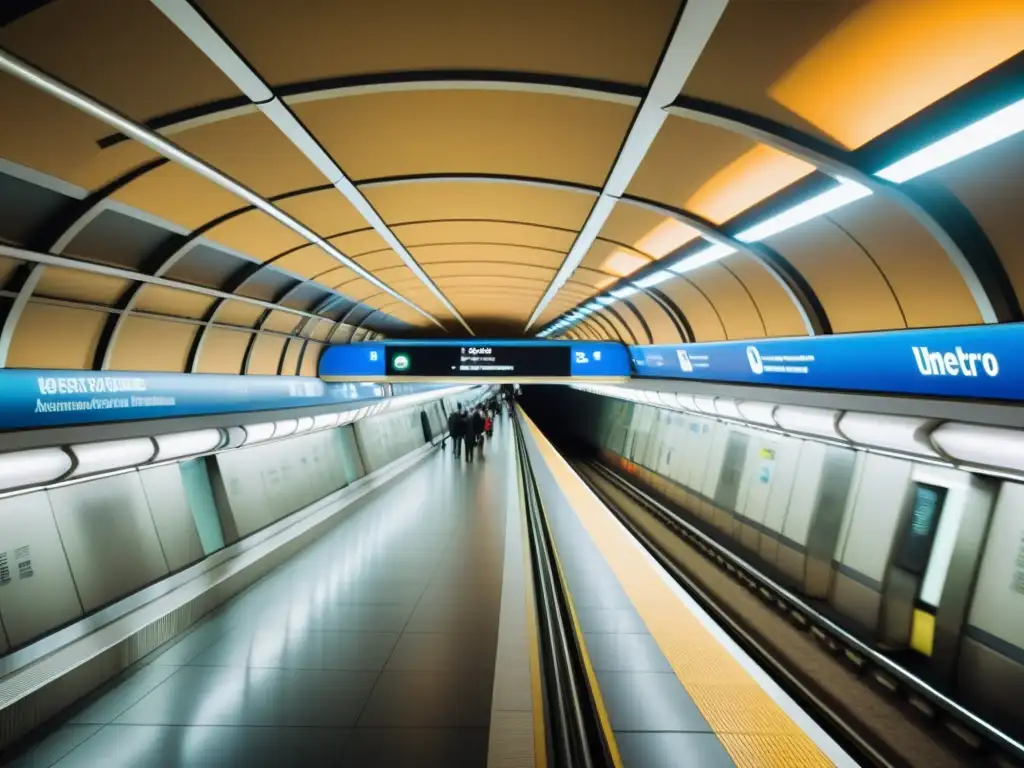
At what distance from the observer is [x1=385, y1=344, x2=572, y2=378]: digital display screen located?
939 cm

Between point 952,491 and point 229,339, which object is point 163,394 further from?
point 952,491

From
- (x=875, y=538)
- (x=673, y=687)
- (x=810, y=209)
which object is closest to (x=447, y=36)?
(x=810, y=209)

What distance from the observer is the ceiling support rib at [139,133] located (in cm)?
183

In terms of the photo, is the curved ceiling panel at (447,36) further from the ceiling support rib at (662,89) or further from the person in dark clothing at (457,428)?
the person in dark clothing at (457,428)

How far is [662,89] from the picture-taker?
7.10 feet

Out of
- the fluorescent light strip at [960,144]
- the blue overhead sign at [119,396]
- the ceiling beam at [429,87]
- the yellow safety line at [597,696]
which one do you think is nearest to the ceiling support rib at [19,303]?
the blue overhead sign at [119,396]

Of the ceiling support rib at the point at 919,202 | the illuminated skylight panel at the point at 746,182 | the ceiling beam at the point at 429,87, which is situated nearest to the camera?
the ceiling beam at the point at 429,87

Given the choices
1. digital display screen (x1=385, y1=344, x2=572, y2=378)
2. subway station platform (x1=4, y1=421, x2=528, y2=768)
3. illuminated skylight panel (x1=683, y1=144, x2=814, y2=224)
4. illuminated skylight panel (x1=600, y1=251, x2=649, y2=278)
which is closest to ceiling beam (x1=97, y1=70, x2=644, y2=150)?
illuminated skylight panel (x1=683, y1=144, x2=814, y2=224)

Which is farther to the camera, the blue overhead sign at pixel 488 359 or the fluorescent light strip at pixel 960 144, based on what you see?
the blue overhead sign at pixel 488 359

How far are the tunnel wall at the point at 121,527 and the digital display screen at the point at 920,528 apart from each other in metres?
7.91

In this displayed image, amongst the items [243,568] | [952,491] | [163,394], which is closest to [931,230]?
[952,491]

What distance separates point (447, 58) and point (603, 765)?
3.92 metres

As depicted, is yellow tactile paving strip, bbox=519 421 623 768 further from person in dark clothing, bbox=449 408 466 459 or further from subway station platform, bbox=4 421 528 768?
person in dark clothing, bbox=449 408 466 459

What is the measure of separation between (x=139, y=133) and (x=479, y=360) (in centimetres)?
718
